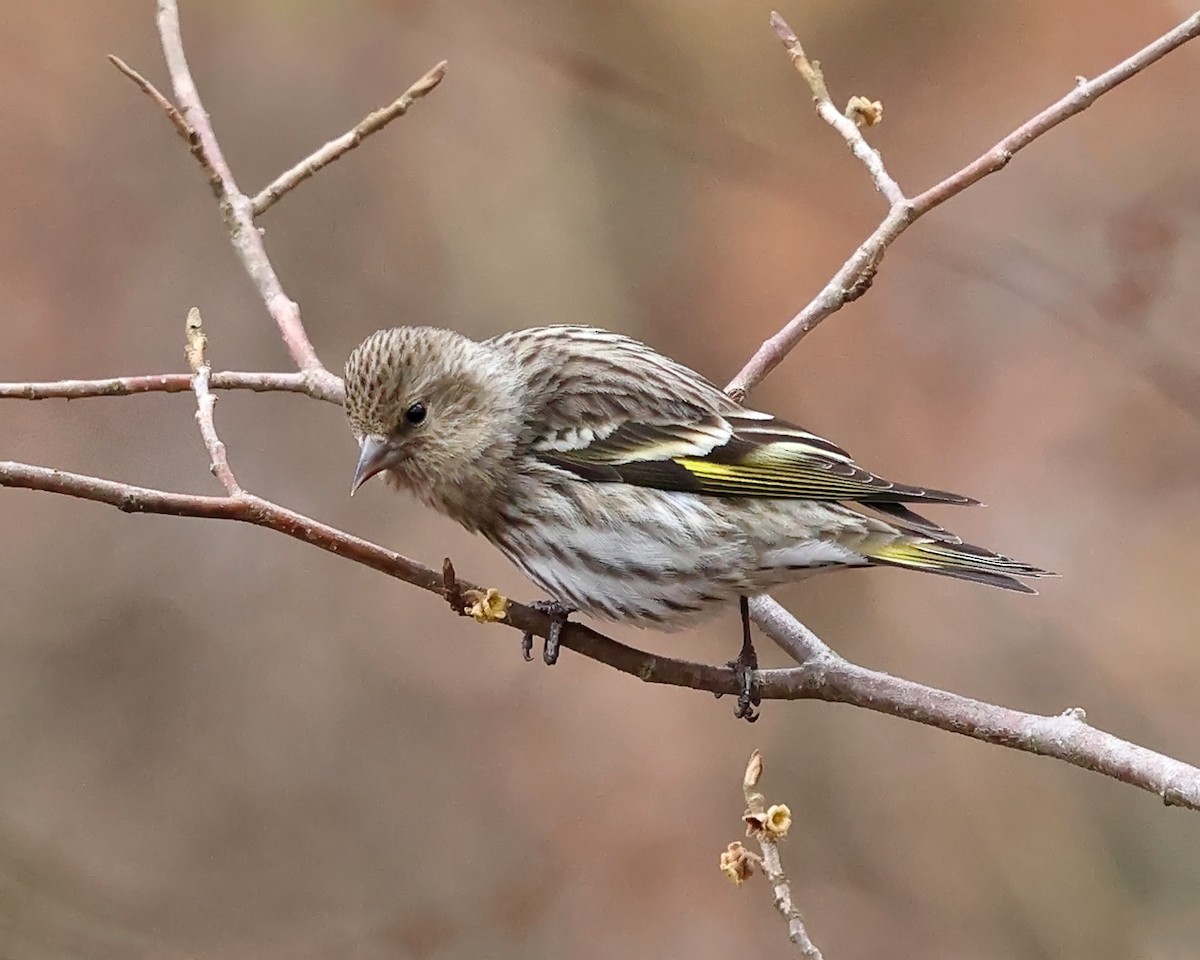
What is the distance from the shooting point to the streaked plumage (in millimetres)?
3627

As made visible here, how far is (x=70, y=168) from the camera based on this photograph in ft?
23.0

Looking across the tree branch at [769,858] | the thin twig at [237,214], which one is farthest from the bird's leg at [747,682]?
the thin twig at [237,214]

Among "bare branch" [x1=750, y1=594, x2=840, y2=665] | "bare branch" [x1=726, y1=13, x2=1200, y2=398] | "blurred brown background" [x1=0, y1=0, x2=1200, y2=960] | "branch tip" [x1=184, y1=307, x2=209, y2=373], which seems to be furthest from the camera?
"blurred brown background" [x1=0, y1=0, x2=1200, y2=960]

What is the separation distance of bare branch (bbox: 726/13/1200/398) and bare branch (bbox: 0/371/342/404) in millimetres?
1266

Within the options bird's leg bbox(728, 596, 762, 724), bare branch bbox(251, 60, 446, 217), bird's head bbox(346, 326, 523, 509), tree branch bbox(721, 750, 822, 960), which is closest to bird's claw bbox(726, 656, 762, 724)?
bird's leg bbox(728, 596, 762, 724)

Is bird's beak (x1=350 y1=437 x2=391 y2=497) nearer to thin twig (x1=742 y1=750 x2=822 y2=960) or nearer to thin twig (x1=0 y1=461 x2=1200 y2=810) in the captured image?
thin twig (x1=0 y1=461 x2=1200 y2=810)

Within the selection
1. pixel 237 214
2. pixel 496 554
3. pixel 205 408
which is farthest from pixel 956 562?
pixel 496 554

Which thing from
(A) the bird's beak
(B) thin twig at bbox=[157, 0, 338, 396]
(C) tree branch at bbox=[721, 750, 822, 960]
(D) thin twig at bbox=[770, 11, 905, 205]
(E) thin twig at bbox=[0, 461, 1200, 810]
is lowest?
(C) tree branch at bbox=[721, 750, 822, 960]

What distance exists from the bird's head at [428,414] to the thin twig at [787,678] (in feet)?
2.01

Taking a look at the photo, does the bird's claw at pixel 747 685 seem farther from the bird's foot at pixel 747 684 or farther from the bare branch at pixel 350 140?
the bare branch at pixel 350 140

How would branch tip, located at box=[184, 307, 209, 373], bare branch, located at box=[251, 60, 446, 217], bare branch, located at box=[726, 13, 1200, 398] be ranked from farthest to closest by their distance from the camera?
bare branch, located at box=[251, 60, 446, 217], bare branch, located at box=[726, 13, 1200, 398], branch tip, located at box=[184, 307, 209, 373]

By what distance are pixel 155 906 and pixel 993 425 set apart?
14.6 feet

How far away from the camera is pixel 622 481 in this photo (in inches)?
150

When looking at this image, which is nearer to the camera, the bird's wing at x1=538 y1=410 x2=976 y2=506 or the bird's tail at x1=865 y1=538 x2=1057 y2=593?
the bird's tail at x1=865 y1=538 x2=1057 y2=593
